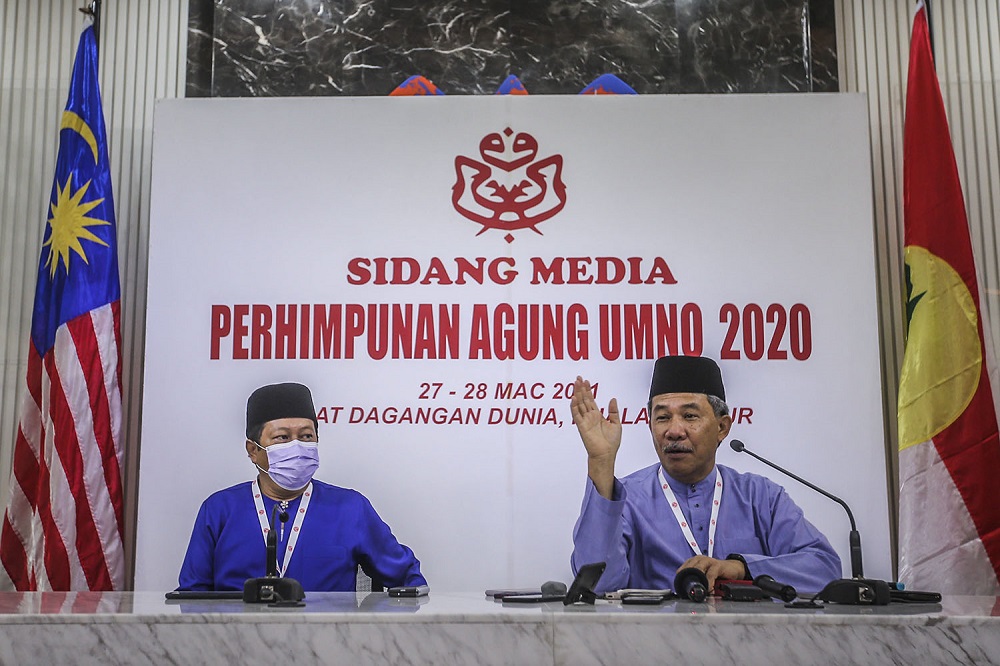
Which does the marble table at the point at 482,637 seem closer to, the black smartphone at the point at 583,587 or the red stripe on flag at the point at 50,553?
the black smartphone at the point at 583,587

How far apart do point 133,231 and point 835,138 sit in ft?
10.4

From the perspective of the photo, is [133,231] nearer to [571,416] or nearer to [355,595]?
[571,416]

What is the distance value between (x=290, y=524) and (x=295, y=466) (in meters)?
0.23

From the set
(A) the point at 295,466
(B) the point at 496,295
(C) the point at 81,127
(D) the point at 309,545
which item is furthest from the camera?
(C) the point at 81,127

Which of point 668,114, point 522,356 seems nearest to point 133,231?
point 522,356

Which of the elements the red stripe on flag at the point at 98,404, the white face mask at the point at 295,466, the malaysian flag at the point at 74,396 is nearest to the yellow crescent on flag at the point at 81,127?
the malaysian flag at the point at 74,396

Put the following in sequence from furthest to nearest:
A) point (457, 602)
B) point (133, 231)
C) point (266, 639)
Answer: point (133, 231) < point (457, 602) < point (266, 639)

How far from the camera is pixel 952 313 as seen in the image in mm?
4141

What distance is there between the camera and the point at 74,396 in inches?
170

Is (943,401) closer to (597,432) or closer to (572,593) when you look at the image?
(597,432)

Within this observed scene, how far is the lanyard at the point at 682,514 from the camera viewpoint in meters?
3.99

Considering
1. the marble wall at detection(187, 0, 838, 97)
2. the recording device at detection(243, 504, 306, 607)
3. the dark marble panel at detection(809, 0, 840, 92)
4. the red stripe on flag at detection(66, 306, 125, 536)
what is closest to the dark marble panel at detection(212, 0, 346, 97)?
→ the marble wall at detection(187, 0, 838, 97)

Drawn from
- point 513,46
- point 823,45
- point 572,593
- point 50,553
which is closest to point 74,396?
point 50,553

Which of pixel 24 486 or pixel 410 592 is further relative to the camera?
pixel 24 486
